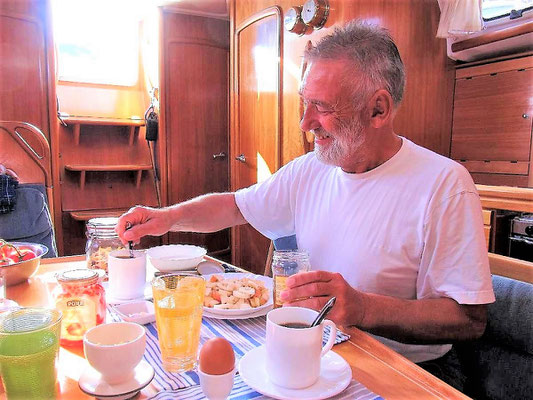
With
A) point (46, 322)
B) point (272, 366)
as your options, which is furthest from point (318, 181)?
point (46, 322)

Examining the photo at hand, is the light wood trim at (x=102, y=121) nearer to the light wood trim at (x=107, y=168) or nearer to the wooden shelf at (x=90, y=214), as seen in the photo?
the light wood trim at (x=107, y=168)

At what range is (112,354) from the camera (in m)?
0.62

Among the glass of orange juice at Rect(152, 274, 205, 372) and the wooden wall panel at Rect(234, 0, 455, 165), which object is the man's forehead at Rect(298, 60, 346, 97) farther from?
the wooden wall panel at Rect(234, 0, 455, 165)

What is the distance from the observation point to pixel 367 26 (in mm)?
1173

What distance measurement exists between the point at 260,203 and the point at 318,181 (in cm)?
25

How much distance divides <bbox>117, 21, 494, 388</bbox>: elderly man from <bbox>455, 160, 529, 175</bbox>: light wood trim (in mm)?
1417

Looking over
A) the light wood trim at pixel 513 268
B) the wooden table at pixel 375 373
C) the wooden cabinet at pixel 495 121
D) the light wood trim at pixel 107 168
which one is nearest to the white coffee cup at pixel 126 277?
the wooden table at pixel 375 373

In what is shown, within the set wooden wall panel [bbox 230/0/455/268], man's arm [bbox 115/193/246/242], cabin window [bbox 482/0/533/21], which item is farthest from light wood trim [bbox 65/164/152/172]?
cabin window [bbox 482/0/533/21]

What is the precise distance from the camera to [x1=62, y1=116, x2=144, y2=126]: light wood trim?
3.83 m

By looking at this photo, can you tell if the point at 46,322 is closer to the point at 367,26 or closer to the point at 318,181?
the point at 318,181

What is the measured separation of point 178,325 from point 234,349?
118 mm

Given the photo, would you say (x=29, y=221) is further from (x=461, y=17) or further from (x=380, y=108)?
(x=461, y=17)

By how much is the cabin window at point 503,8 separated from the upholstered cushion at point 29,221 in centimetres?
252

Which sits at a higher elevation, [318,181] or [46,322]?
[318,181]
